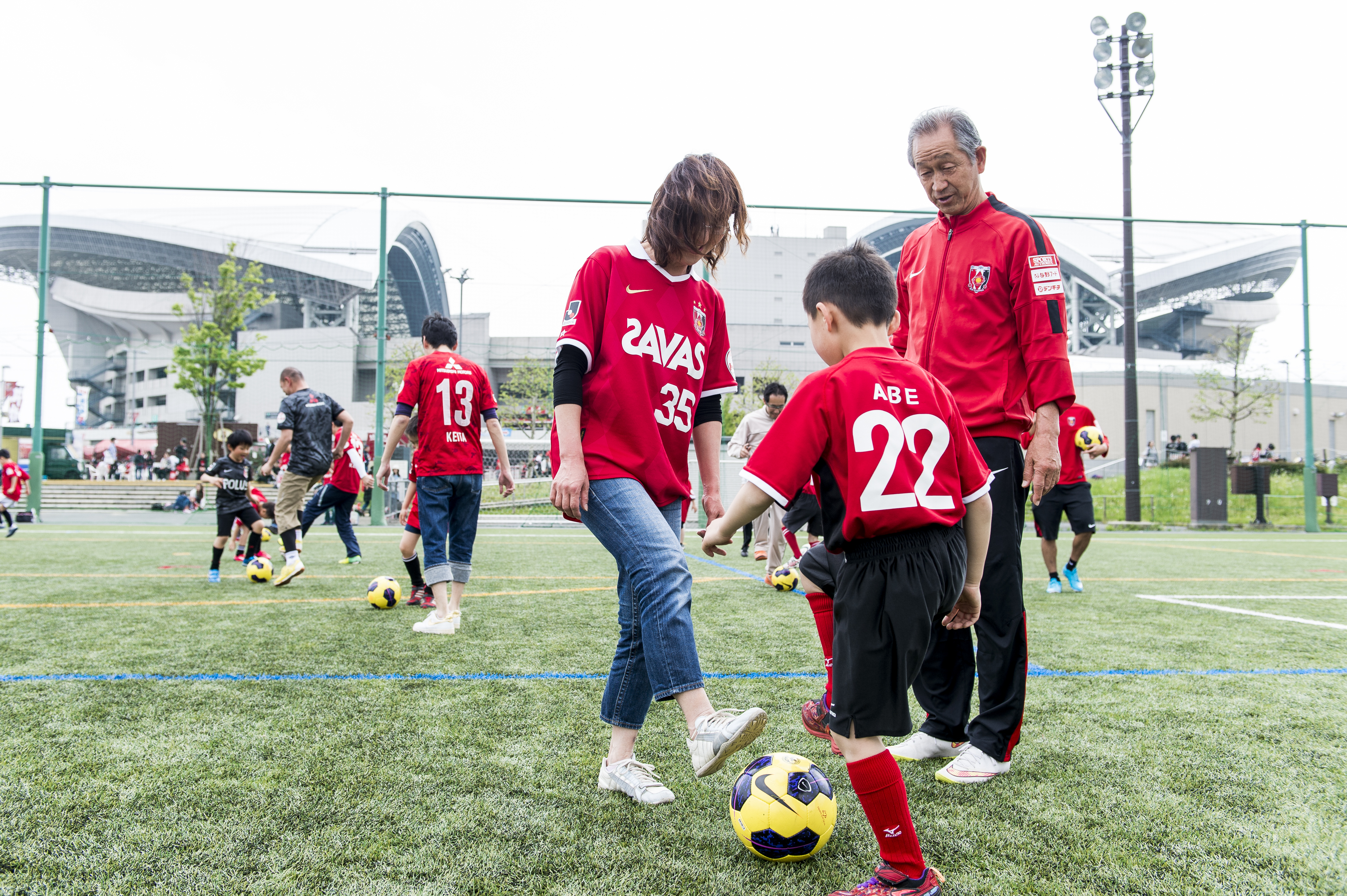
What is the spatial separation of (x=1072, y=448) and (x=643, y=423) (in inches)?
215

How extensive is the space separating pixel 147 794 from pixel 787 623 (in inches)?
141

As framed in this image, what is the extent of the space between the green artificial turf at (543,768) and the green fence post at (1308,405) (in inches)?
544

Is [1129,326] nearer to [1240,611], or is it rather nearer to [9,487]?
[1240,611]

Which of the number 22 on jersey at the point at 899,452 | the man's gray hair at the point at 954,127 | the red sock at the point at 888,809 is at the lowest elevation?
the red sock at the point at 888,809

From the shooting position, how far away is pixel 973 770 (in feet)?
8.00

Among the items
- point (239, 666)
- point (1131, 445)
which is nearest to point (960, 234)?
point (239, 666)

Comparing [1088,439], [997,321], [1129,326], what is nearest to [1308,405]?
[1129,326]

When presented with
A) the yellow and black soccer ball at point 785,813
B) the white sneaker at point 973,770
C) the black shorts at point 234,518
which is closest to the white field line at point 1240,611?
the white sneaker at point 973,770

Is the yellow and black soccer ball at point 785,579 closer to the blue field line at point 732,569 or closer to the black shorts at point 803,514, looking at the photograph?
the blue field line at point 732,569

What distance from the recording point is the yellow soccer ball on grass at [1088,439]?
6.69 meters

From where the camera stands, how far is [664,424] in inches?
91.2

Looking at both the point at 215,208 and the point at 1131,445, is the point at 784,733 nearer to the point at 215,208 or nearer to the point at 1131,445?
the point at 1131,445

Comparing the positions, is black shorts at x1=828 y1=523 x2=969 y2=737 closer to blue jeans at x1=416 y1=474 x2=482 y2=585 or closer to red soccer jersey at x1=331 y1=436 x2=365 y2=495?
blue jeans at x1=416 y1=474 x2=482 y2=585

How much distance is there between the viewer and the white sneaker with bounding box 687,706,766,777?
6.21 ft
